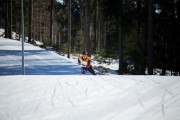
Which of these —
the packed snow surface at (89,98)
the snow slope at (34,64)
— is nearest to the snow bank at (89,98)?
the packed snow surface at (89,98)

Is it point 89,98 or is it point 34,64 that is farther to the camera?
point 34,64

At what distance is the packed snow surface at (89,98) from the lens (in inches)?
165

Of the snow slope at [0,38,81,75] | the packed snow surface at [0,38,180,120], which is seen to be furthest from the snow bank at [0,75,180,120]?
the snow slope at [0,38,81,75]

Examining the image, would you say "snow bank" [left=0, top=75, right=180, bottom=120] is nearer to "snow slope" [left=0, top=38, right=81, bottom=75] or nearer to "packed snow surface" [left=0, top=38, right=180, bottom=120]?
"packed snow surface" [left=0, top=38, right=180, bottom=120]

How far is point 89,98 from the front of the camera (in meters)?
5.08

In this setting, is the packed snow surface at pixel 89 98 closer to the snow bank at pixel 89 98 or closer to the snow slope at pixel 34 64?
the snow bank at pixel 89 98

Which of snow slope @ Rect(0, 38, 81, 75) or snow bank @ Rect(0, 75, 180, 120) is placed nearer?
snow bank @ Rect(0, 75, 180, 120)

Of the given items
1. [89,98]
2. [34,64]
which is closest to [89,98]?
[89,98]

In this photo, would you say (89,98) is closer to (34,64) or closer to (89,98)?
(89,98)

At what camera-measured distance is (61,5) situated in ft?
97.9

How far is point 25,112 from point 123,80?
10.8 feet

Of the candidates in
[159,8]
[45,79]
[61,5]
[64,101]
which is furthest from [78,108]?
[61,5]

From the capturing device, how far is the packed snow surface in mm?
4180

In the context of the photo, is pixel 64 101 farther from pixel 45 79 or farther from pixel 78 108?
pixel 45 79
